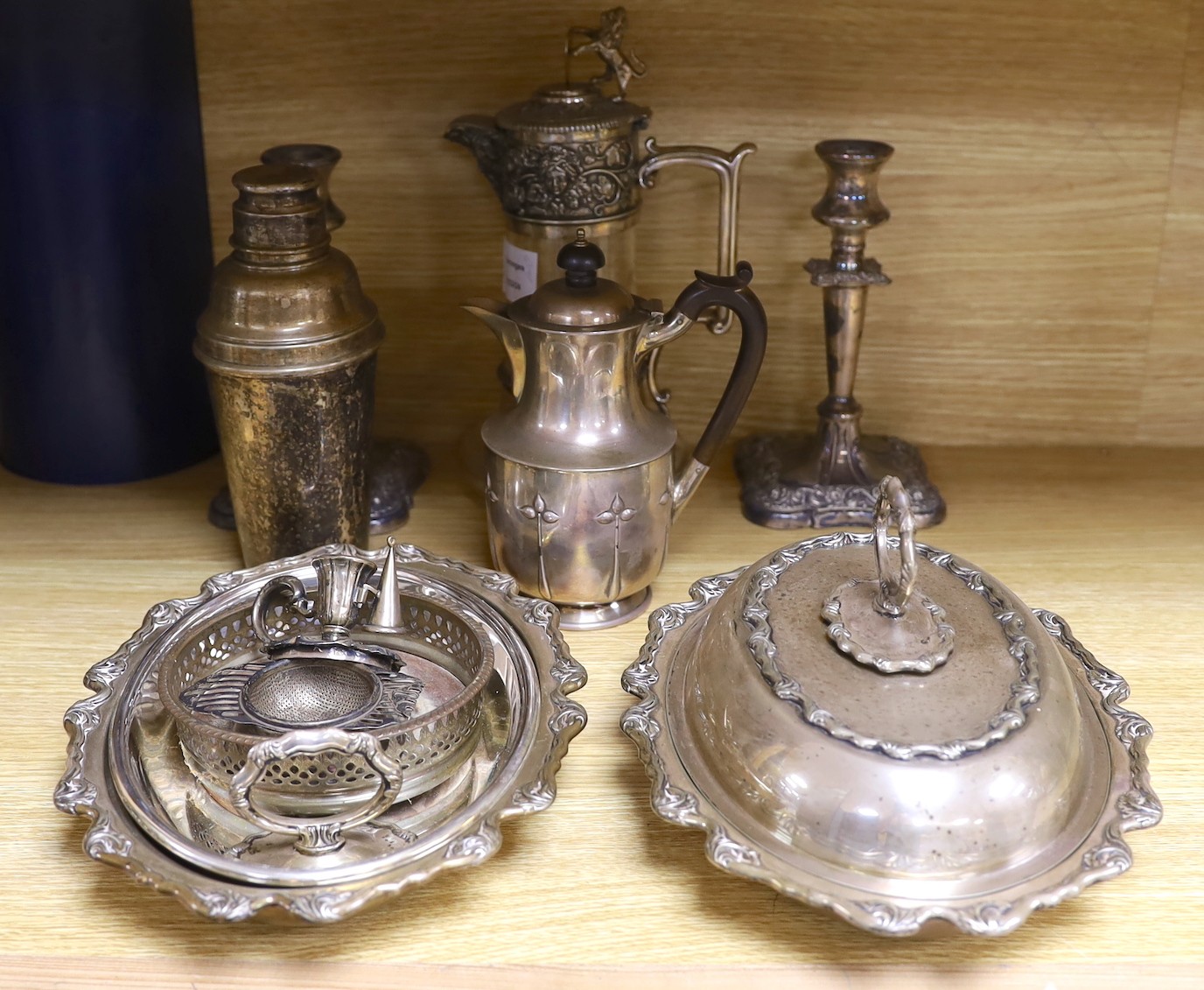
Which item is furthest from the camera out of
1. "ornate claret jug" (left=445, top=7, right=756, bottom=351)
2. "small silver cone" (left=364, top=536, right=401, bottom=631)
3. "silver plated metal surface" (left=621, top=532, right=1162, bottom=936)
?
"ornate claret jug" (left=445, top=7, right=756, bottom=351)

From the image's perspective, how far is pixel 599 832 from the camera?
66cm

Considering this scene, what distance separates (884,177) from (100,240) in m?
0.56

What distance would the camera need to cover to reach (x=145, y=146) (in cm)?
90

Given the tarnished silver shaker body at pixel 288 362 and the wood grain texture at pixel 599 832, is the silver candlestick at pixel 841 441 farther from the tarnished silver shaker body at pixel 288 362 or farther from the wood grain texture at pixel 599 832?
the tarnished silver shaker body at pixel 288 362

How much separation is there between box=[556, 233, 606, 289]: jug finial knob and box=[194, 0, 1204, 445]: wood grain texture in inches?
9.0

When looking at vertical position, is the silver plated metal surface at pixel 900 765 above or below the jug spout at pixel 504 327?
below

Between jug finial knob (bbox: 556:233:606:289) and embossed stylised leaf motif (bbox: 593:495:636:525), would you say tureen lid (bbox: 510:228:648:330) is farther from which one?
embossed stylised leaf motif (bbox: 593:495:636:525)

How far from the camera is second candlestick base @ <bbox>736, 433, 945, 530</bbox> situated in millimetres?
924

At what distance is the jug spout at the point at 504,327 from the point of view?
77 cm

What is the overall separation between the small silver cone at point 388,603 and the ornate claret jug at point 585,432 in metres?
0.09

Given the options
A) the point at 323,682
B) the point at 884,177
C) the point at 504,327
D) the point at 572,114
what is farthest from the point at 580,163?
the point at 323,682

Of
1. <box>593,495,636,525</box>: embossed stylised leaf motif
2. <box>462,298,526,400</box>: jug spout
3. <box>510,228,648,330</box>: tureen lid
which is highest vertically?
<box>510,228,648,330</box>: tureen lid

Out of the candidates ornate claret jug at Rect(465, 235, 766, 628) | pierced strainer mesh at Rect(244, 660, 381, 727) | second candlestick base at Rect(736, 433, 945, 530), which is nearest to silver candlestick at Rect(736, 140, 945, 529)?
second candlestick base at Rect(736, 433, 945, 530)

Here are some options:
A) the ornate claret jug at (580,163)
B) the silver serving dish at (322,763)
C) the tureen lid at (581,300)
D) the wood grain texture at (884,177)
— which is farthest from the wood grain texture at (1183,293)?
the silver serving dish at (322,763)
